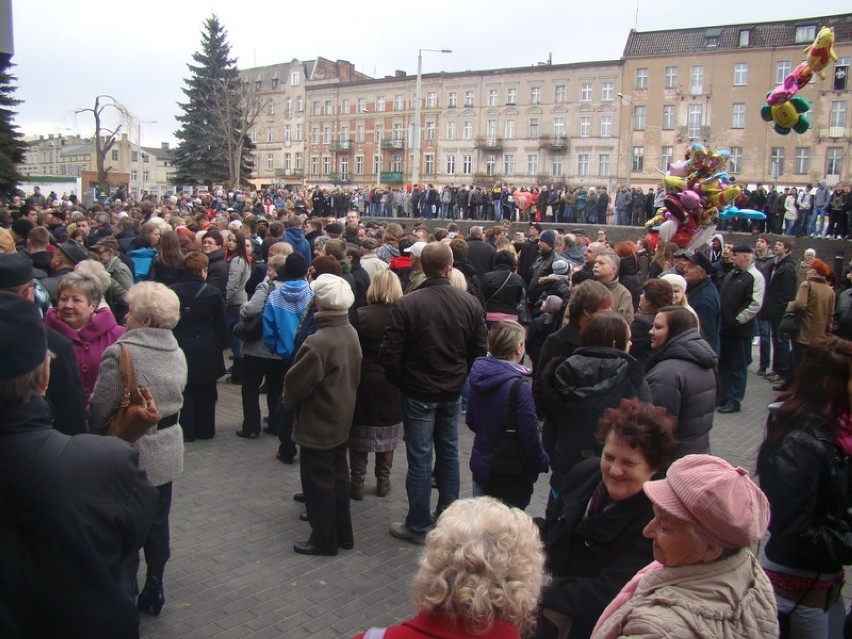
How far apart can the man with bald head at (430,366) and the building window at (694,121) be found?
180 ft

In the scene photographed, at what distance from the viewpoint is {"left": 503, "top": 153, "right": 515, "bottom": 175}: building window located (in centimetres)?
6356

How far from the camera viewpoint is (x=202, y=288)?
681cm

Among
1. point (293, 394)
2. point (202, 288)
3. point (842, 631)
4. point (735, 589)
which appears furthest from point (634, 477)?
point (202, 288)

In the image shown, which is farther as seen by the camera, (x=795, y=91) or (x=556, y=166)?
(x=556, y=166)

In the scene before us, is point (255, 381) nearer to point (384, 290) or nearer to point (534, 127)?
point (384, 290)

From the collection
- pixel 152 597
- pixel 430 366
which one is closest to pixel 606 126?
pixel 430 366

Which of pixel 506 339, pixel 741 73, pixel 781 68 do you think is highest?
pixel 781 68

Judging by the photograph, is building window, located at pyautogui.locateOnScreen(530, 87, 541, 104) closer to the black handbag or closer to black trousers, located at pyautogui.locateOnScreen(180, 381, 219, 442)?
the black handbag

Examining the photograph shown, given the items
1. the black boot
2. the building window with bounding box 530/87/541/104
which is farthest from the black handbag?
the building window with bounding box 530/87/541/104

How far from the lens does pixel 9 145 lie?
26.9m

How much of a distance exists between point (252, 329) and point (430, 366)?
269 cm

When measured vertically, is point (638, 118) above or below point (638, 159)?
above

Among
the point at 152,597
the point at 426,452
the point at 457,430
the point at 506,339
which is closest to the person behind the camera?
the point at 152,597

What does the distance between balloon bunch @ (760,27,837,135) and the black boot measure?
10521mm
